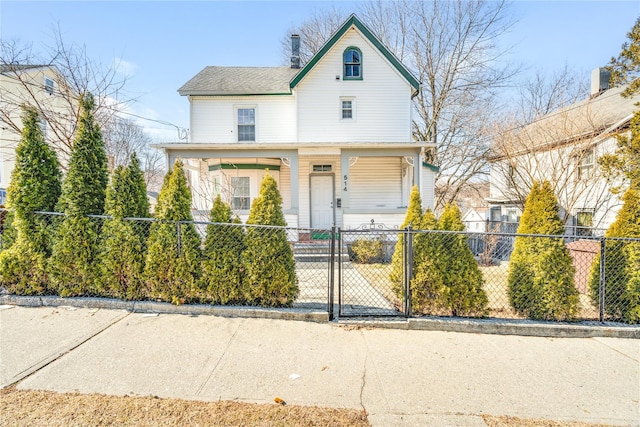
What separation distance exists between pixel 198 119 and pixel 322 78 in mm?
5077

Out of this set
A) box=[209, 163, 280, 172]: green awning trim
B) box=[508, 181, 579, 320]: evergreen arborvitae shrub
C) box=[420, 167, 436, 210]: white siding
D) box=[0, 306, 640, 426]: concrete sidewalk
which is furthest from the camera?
box=[420, 167, 436, 210]: white siding

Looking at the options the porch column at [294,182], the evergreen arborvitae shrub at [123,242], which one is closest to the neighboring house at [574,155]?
the porch column at [294,182]

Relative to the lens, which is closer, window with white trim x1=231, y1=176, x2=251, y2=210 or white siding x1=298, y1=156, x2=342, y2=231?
window with white trim x1=231, y1=176, x2=251, y2=210

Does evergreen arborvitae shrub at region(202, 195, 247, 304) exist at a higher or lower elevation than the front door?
lower

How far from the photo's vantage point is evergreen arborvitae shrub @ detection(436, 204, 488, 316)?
13.8 feet

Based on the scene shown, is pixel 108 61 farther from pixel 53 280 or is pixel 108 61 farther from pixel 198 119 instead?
pixel 53 280

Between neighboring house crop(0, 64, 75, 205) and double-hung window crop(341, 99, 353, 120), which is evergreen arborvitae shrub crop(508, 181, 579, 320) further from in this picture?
double-hung window crop(341, 99, 353, 120)

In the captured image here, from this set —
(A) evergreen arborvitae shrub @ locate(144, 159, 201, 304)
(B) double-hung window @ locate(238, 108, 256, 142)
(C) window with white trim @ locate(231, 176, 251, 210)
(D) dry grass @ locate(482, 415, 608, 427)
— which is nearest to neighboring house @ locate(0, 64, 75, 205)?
(A) evergreen arborvitae shrub @ locate(144, 159, 201, 304)

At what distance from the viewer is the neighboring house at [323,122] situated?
38.4 feet

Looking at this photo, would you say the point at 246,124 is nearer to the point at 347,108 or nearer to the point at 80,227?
the point at 347,108

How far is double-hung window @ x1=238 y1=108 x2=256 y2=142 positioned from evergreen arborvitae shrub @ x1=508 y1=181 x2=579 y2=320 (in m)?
10.2

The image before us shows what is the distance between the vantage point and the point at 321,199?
1213 cm

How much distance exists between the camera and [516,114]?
1212cm

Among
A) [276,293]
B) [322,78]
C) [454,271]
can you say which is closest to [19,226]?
[276,293]
